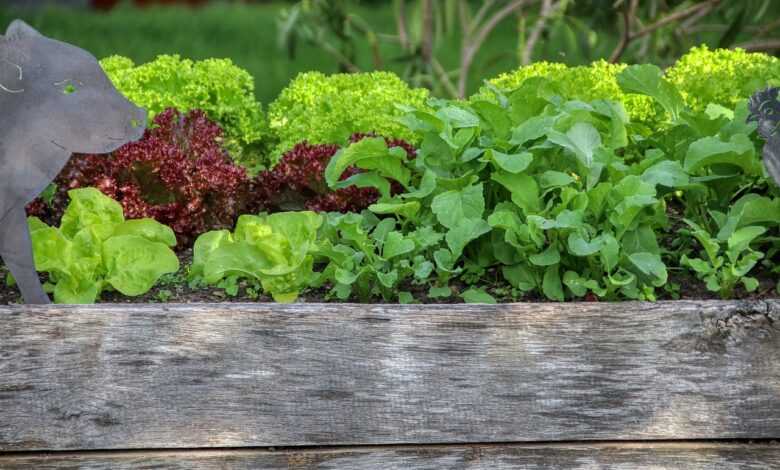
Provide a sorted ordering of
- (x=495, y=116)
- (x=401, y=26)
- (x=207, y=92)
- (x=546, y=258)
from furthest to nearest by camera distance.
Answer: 1. (x=401, y=26)
2. (x=207, y=92)
3. (x=495, y=116)
4. (x=546, y=258)

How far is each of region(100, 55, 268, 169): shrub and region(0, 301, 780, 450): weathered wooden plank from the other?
3.62ft

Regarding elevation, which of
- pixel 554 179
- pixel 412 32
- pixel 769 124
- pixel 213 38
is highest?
pixel 769 124

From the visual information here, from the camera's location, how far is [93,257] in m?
2.27

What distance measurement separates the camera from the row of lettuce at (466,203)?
2221 mm

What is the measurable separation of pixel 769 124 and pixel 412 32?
2775mm

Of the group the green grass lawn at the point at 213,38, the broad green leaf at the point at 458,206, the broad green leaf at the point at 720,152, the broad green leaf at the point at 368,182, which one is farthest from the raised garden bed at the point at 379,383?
the green grass lawn at the point at 213,38

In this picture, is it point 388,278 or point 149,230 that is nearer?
point 388,278

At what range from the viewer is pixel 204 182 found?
261 cm

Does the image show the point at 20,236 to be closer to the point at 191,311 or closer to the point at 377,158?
the point at 191,311

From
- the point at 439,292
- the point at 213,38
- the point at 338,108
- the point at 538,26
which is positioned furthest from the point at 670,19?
the point at 213,38

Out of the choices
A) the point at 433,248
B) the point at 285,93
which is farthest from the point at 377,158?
the point at 285,93

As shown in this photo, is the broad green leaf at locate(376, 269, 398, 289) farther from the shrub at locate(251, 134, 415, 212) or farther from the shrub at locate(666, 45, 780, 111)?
the shrub at locate(666, 45, 780, 111)

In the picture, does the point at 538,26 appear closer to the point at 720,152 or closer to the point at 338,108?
the point at 338,108

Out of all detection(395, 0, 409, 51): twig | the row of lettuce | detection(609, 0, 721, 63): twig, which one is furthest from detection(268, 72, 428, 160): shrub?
detection(395, 0, 409, 51): twig
